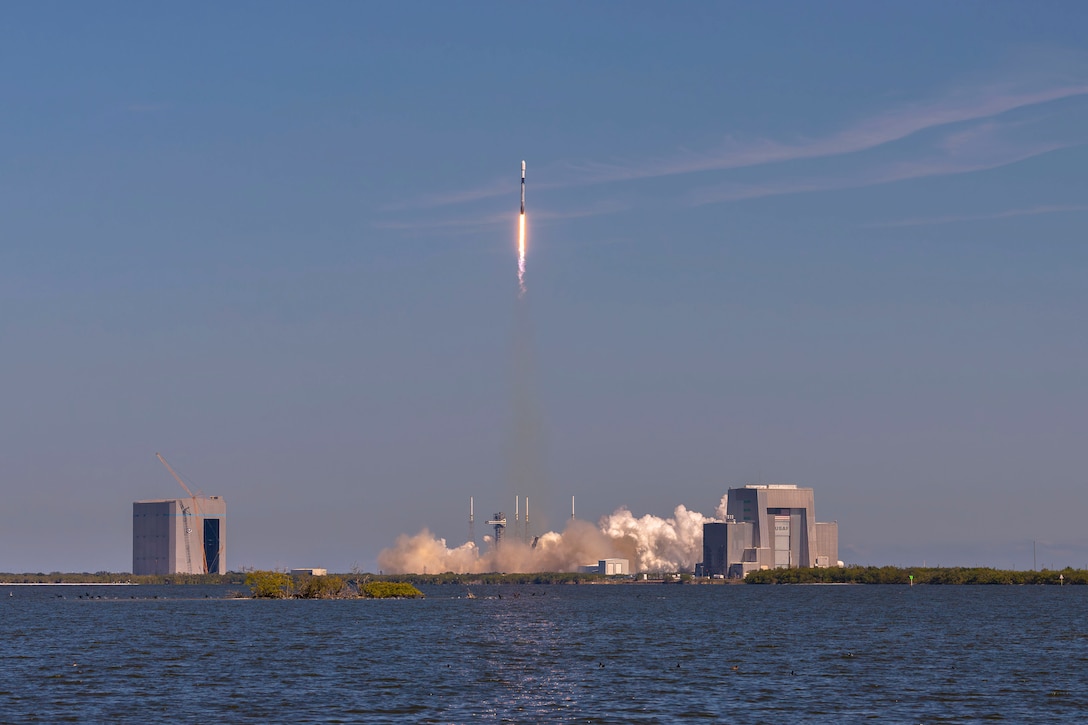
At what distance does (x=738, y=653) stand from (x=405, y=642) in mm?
30605

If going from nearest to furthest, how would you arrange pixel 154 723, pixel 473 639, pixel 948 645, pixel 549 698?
pixel 154 723 → pixel 549 698 → pixel 948 645 → pixel 473 639

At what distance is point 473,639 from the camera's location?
442 ft

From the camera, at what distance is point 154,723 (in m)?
69.0

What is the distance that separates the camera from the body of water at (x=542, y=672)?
74000 millimetres

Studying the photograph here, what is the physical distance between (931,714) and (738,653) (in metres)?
42.5

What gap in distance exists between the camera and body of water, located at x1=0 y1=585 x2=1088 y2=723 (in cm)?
7400

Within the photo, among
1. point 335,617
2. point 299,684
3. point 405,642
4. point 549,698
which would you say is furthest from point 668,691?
point 335,617

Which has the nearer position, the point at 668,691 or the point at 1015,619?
the point at 668,691

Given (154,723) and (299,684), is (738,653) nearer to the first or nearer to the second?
(299,684)

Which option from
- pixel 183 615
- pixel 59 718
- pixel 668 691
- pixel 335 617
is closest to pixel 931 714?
pixel 668 691

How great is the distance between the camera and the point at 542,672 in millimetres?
96750

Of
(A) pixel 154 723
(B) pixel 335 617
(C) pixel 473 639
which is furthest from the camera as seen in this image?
(B) pixel 335 617

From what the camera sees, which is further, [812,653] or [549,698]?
[812,653]

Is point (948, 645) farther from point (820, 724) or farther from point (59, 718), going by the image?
point (59, 718)
